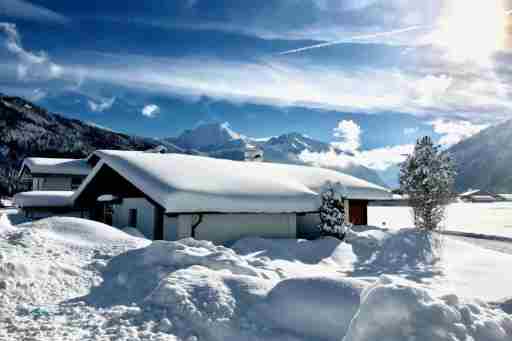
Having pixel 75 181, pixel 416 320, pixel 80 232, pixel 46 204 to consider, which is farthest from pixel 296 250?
pixel 75 181

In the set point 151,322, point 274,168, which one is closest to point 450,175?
Result: point 274,168

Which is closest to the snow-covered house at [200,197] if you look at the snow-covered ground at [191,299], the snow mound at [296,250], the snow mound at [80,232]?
the snow mound at [296,250]

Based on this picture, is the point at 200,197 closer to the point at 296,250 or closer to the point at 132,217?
the point at 296,250

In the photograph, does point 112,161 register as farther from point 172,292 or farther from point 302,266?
point 172,292

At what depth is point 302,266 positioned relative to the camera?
14.1m

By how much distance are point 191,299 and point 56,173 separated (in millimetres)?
33083

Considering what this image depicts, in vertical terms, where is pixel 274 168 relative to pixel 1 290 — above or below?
above

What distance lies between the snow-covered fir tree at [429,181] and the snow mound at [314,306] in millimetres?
14220

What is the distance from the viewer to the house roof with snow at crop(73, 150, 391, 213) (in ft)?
51.5

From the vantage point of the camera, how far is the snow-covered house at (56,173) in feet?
117

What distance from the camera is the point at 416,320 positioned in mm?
5449

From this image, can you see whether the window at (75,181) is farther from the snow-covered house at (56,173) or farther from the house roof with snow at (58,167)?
the house roof with snow at (58,167)

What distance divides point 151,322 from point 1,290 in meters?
3.13

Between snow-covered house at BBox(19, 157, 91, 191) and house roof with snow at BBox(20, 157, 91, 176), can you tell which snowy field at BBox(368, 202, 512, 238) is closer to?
house roof with snow at BBox(20, 157, 91, 176)
